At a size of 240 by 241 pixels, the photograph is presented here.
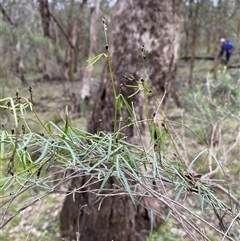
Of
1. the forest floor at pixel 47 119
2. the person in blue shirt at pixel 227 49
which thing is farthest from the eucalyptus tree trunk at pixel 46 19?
the person in blue shirt at pixel 227 49

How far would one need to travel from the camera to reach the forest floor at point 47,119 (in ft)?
6.23

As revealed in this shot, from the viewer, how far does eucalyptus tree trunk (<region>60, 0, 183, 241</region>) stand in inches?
65.1

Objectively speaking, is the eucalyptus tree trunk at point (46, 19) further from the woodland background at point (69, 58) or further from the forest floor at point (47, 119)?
the forest floor at point (47, 119)

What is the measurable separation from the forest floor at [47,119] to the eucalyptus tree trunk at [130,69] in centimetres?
23

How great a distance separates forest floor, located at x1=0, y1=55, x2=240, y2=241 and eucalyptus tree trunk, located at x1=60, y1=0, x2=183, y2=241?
0.77ft

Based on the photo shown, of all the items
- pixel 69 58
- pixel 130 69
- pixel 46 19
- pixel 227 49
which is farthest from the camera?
pixel 227 49

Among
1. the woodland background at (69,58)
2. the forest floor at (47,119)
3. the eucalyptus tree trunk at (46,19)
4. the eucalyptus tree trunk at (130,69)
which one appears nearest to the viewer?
the eucalyptus tree trunk at (130,69)

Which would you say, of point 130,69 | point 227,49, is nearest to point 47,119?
point 130,69

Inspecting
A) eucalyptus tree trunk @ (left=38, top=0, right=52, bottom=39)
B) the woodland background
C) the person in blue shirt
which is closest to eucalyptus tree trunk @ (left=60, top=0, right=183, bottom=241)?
the woodland background

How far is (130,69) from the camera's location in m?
1.65

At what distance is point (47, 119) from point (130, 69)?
12.1 feet

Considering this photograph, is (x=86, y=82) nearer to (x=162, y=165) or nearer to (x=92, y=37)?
(x=92, y=37)

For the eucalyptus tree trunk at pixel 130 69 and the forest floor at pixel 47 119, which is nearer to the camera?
the eucalyptus tree trunk at pixel 130 69

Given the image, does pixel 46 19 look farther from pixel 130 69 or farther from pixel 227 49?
pixel 130 69
